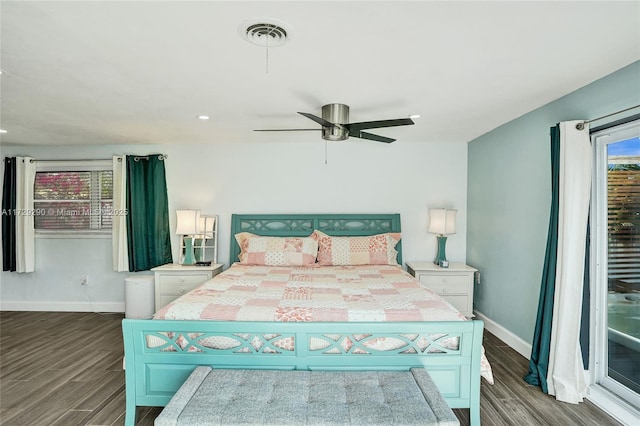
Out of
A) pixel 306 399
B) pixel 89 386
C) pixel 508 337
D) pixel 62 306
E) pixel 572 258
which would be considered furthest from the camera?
pixel 62 306

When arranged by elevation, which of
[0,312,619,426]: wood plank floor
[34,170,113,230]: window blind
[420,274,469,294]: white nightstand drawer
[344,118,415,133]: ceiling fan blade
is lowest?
[0,312,619,426]: wood plank floor

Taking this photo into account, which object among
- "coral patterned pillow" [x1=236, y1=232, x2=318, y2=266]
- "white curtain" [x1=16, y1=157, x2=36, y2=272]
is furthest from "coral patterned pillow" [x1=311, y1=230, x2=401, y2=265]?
"white curtain" [x1=16, y1=157, x2=36, y2=272]

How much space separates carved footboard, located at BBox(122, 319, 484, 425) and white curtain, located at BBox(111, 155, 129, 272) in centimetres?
286

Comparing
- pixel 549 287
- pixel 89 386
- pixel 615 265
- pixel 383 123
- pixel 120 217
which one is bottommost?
pixel 89 386

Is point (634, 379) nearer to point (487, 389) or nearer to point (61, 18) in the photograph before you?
point (487, 389)

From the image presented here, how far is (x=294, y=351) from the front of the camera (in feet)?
7.09

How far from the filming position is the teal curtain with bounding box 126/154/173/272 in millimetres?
4613

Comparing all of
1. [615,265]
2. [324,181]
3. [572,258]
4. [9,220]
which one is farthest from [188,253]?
[615,265]

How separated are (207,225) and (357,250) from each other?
1.98 metres

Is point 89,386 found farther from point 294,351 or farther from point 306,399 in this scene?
point 306,399

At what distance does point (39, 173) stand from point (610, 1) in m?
Answer: 6.19

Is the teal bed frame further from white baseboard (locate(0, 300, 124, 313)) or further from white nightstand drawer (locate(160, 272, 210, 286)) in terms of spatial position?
white baseboard (locate(0, 300, 124, 313))

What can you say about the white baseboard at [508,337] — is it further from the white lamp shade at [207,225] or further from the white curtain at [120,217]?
the white curtain at [120,217]

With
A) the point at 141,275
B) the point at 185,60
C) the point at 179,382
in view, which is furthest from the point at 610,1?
the point at 141,275
